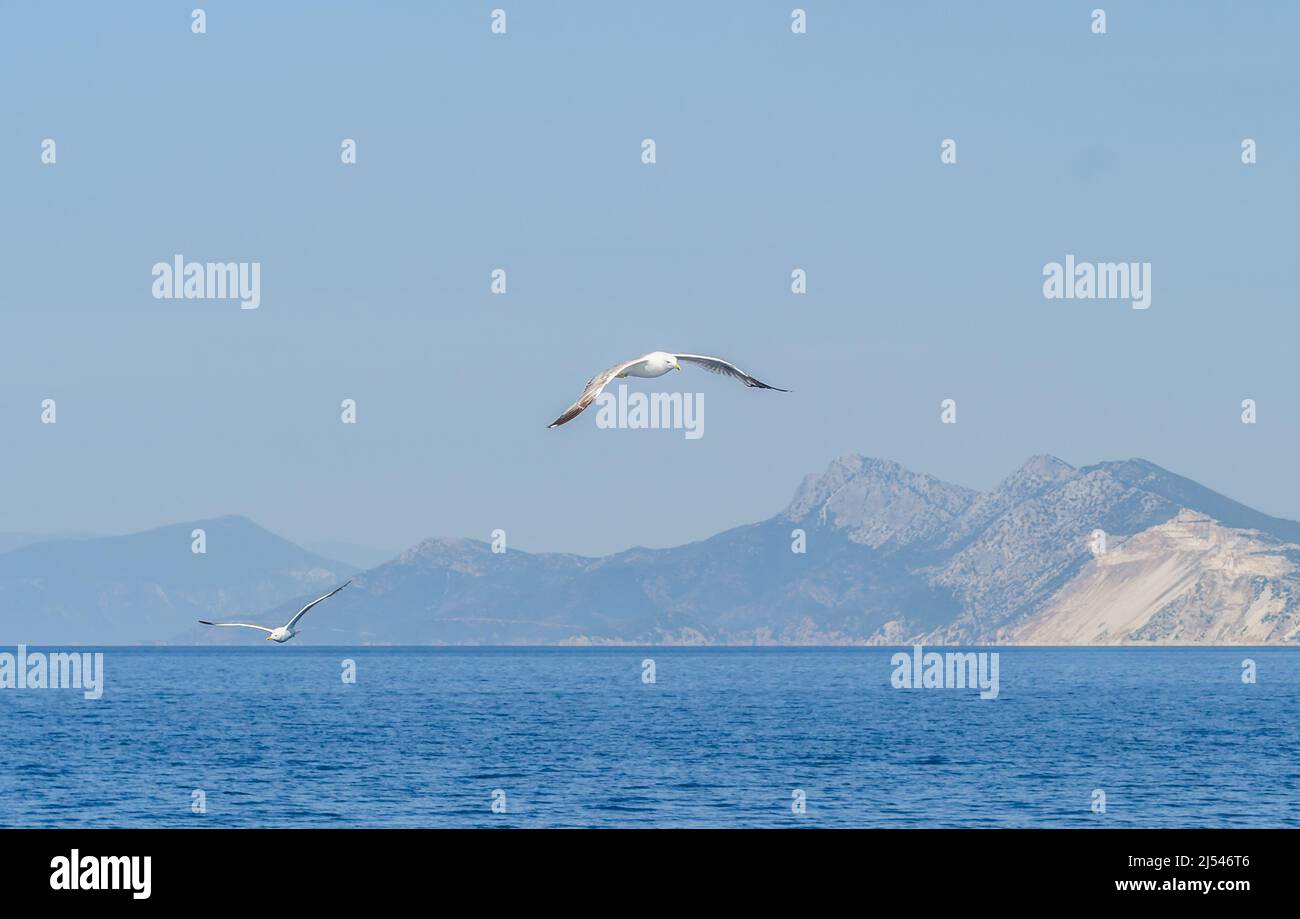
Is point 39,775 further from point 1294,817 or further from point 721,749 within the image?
point 1294,817

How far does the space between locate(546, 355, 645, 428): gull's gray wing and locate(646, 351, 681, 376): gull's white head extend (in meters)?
0.19

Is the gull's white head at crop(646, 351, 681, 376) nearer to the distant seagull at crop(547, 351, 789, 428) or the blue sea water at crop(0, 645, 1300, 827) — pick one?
the distant seagull at crop(547, 351, 789, 428)

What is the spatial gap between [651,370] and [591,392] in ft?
6.44

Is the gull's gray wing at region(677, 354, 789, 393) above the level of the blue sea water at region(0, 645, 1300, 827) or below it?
above

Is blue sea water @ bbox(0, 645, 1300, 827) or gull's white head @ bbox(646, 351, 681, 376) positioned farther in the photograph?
blue sea water @ bbox(0, 645, 1300, 827)

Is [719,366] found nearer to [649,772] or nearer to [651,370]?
[651,370]

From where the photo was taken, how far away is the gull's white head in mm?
29031

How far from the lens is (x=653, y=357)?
29.2m

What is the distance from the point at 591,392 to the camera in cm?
2739

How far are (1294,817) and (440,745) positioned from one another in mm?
70400

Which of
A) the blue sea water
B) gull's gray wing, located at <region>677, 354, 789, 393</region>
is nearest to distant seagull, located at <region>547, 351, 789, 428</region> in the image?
gull's gray wing, located at <region>677, 354, 789, 393</region>

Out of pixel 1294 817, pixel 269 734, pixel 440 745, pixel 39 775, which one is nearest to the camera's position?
pixel 1294 817

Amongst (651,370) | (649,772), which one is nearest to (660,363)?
(651,370)
